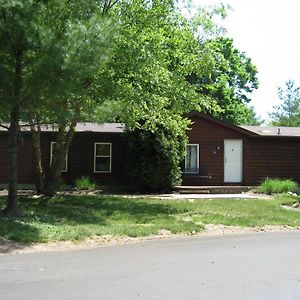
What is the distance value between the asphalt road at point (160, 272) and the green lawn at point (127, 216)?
4.98ft

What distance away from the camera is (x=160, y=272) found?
7.63m

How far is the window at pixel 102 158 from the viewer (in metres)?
24.6

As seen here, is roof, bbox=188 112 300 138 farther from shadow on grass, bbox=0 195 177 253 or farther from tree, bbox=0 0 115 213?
tree, bbox=0 0 115 213

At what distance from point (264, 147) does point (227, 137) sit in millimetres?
2005

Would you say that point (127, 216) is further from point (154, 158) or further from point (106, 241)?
point (154, 158)

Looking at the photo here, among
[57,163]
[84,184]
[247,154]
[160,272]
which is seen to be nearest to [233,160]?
[247,154]

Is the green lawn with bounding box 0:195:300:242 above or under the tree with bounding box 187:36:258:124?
under

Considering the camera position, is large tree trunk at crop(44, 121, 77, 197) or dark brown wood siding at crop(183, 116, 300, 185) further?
dark brown wood siding at crop(183, 116, 300, 185)

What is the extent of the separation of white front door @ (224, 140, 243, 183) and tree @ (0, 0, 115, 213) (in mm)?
13426

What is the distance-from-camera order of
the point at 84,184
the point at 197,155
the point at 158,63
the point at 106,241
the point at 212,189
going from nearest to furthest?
the point at 106,241 < the point at 158,63 < the point at 84,184 < the point at 212,189 < the point at 197,155

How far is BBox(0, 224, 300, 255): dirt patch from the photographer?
9898 mm

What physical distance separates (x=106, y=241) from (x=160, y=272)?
354cm

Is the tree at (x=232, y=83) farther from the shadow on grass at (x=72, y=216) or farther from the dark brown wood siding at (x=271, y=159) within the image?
the shadow on grass at (x=72, y=216)

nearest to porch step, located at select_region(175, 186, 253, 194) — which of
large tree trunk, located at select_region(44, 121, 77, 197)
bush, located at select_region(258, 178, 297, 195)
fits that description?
bush, located at select_region(258, 178, 297, 195)
